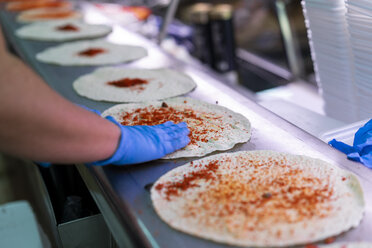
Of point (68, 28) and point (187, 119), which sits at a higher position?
point (68, 28)

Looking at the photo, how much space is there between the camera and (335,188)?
3.62ft

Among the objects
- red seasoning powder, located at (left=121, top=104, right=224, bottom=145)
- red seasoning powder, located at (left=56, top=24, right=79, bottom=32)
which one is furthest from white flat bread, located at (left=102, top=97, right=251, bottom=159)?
red seasoning powder, located at (left=56, top=24, right=79, bottom=32)

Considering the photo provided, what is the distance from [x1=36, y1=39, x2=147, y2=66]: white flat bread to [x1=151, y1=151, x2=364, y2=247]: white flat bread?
1368mm

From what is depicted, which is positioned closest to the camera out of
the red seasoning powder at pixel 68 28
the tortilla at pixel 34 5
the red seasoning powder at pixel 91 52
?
the red seasoning powder at pixel 91 52

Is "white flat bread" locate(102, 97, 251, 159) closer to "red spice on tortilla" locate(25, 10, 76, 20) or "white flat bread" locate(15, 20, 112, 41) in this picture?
"white flat bread" locate(15, 20, 112, 41)

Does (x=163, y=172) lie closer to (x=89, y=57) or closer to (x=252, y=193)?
(x=252, y=193)

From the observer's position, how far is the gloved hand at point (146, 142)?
121 centimetres

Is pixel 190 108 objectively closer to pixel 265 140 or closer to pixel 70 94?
pixel 265 140

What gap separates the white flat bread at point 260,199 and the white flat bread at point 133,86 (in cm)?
70

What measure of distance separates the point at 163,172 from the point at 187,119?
389mm

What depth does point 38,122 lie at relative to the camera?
998mm

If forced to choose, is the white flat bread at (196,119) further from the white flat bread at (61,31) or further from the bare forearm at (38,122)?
the white flat bread at (61,31)

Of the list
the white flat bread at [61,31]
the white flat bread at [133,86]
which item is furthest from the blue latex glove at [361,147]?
the white flat bread at [61,31]

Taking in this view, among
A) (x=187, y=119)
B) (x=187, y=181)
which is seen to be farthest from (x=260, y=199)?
(x=187, y=119)
